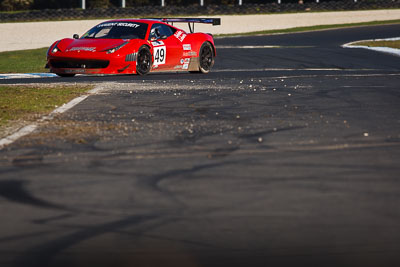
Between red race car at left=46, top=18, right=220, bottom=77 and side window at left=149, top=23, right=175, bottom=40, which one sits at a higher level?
side window at left=149, top=23, right=175, bottom=40

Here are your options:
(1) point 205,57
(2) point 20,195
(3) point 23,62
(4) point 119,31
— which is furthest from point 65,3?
(2) point 20,195

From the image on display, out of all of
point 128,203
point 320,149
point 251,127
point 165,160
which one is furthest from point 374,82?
point 128,203

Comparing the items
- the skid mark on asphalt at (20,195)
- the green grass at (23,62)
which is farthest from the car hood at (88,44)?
the skid mark on asphalt at (20,195)

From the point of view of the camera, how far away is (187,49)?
19.0 meters

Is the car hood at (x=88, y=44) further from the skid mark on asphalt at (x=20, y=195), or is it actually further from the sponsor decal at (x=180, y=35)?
the skid mark on asphalt at (x=20, y=195)

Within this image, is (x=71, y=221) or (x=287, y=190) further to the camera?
(x=287, y=190)

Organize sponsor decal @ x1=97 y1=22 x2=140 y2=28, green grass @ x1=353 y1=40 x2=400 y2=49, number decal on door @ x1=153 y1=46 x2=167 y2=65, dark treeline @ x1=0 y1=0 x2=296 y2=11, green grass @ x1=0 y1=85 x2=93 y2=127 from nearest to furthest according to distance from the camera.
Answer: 1. green grass @ x1=0 y1=85 x2=93 y2=127
2. number decal on door @ x1=153 y1=46 x2=167 y2=65
3. sponsor decal @ x1=97 y1=22 x2=140 y2=28
4. green grass @ x1=353 y1=40 x2=400 y2=49
5. dark treeline @ x1=0 y1=0 x2=296 y2=11

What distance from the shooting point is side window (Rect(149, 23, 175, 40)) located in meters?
18.3

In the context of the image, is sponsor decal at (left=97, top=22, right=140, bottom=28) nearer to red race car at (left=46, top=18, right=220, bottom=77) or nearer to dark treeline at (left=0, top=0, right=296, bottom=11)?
red race car at (left=46, top=18, right=220, bottom=77)

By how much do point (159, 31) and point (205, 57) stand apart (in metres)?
1.53

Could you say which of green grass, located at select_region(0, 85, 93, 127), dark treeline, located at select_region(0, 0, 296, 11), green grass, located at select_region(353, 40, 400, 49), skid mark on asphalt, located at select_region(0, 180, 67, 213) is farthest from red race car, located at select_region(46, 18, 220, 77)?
dark treeline, located at select_region(0, 0, 296, 11)

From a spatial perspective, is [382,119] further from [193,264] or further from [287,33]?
[287,33]

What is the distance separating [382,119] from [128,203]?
5135 mm

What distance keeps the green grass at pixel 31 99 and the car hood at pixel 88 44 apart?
2.19 meters
